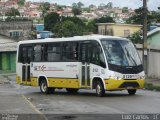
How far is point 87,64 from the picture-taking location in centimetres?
2317

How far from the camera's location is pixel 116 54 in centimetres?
2228

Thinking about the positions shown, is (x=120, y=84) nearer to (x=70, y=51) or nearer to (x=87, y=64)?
(x=87, y=64)

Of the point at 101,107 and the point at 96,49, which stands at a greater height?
the point at 96,49

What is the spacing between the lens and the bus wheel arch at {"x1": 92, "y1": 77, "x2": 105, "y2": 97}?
72.9 feet

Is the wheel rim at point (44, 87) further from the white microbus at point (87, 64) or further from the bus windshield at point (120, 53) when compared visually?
the bus windshield at point (120, 53)

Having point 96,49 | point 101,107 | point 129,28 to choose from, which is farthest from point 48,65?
point 129,28

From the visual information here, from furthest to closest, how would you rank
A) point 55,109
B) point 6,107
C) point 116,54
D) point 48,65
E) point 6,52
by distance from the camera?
point 6,52 → point 48,65 → point 116,54 → point 6,107 → point 55,109

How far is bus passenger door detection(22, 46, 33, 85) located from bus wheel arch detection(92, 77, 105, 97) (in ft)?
20.6

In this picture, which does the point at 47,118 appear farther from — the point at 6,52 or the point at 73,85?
the point at 6,52

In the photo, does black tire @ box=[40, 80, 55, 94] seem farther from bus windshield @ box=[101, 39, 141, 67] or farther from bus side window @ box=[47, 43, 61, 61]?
bus windshield @ box=[101, 39, 141, 67]

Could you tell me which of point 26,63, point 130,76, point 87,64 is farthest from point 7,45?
point 130,76

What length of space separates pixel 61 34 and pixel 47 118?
5576 centimetres

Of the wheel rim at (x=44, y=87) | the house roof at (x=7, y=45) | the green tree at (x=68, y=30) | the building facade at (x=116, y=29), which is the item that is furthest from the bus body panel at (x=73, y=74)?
the building facade at (x=116, y=29)

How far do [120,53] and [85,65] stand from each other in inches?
73.9
